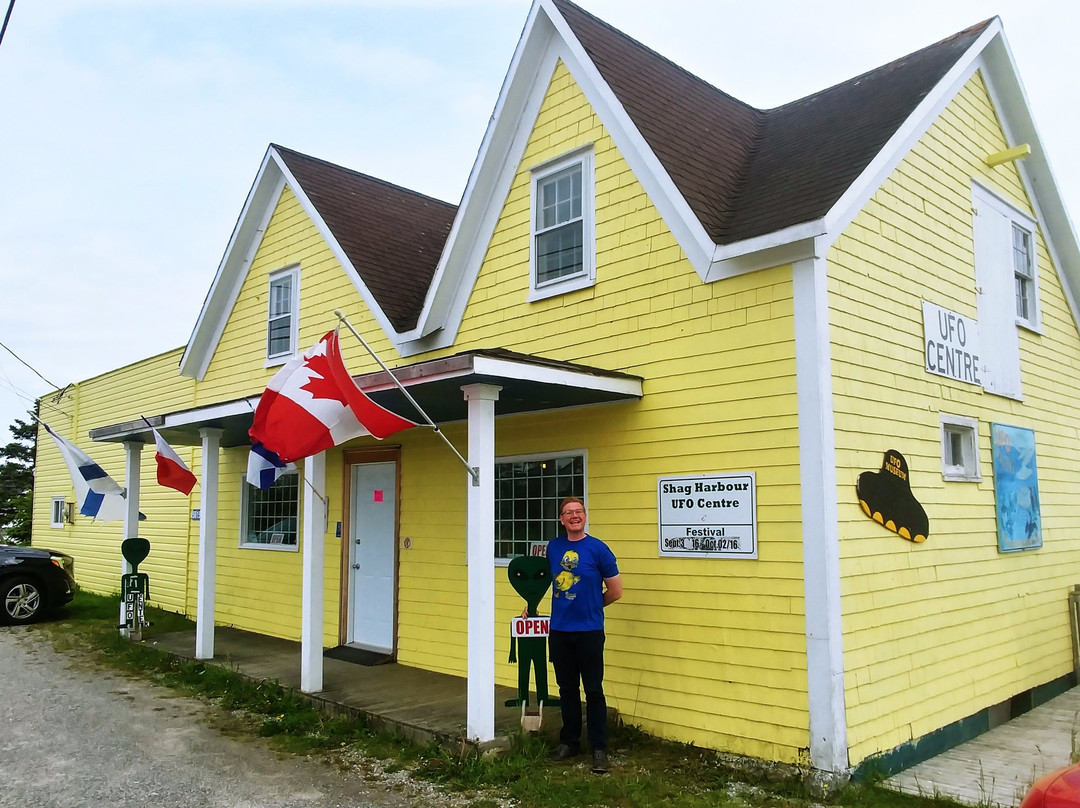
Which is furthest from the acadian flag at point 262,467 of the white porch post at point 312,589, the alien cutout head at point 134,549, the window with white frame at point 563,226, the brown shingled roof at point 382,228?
the window with white frame at point 563,226

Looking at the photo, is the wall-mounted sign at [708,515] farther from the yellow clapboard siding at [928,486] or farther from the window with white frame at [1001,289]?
the window with white frame at [1001,289]

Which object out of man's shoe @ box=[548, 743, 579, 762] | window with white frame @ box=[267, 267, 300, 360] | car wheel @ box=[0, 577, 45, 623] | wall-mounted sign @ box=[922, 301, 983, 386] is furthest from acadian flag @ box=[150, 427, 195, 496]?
wall-mounted sign @ box=[922, 301, 983, 386]

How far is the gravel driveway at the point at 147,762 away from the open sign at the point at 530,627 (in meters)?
1.30

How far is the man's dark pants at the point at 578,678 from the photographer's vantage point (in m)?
6.15

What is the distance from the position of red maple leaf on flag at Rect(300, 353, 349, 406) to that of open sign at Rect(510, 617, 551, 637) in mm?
2196

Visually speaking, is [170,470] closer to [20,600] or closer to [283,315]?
[283,315]

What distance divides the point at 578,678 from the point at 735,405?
2.34m

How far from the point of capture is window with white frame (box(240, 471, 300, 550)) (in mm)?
11758

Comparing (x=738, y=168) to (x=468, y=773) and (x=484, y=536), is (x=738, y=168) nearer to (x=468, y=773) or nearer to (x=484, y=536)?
(x=484, y=536)

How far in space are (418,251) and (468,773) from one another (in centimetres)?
789

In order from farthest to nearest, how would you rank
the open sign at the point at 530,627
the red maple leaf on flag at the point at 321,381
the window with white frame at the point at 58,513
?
the window with white frame at the point at 58,513
the red maple leaf on flag at the point at 321,381
the open sign at the point at 530,627

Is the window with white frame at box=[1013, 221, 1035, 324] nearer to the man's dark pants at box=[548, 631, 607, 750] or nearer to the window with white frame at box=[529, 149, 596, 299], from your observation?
the window with white frame at box=[529, 149, 596, 299]

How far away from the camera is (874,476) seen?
6.36 meters

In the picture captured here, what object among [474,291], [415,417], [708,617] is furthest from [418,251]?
[708,617]
